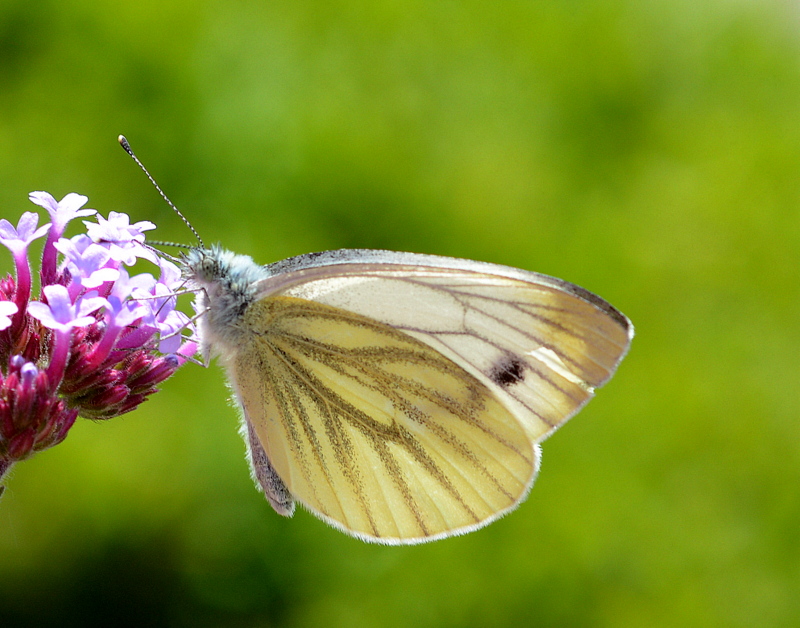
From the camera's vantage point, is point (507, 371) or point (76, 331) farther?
point (507, 371)

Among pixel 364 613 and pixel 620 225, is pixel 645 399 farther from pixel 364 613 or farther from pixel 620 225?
pixel 364 613

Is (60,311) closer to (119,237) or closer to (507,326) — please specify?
(119,237)

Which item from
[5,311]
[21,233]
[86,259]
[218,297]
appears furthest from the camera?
[218,297]

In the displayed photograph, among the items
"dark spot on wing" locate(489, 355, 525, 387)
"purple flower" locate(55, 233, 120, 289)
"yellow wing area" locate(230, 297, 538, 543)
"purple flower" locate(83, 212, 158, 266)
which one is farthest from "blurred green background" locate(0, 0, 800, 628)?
"purple flower" locate(55, 233, 120, 289)

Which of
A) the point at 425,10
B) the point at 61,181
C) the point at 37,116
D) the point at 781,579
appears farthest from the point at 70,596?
the point at 425,10

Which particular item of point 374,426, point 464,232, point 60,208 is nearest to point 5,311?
point 60,208

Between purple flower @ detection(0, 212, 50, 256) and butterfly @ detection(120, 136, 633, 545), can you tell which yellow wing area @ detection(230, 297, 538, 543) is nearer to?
butterfly @ detection(120, 136, 633, 545)
